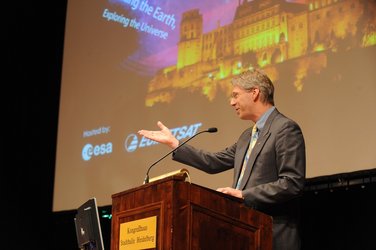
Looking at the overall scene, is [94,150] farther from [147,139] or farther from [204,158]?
[204,158]

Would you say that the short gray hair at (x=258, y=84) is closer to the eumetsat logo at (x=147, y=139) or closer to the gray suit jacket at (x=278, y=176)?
the gray suit jacket at (x=278, y=176)

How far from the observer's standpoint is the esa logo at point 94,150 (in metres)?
5.29

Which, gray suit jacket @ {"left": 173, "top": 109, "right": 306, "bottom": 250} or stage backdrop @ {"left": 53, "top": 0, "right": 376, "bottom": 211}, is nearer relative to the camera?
gray suit jacket @ {"left": 173, "top": 109, "right": 306, "bottom": 250}

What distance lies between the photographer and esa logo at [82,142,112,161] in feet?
17.3

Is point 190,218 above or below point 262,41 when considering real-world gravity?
below

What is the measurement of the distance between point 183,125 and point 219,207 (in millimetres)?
2330

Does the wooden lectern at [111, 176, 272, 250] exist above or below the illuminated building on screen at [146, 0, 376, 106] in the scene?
below

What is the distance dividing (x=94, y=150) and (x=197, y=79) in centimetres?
124

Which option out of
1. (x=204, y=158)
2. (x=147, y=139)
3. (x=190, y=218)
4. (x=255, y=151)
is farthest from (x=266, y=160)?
(x=147, y=139)

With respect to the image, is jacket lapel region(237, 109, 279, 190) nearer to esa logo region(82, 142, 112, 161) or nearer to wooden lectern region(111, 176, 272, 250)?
wooden lectern region(111, 176, 272, 250)

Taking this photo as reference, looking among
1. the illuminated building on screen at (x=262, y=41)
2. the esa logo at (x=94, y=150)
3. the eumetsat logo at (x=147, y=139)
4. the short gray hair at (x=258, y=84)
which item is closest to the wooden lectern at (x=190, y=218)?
the short gray hair at (x=258, y=84)

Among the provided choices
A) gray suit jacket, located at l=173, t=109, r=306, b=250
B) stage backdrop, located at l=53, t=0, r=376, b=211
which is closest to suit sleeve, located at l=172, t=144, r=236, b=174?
gray suit jacket, located at l=173, t=109, r=306, b=250

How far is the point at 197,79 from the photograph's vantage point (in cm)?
474

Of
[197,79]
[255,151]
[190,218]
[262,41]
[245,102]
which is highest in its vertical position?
[262,41]
